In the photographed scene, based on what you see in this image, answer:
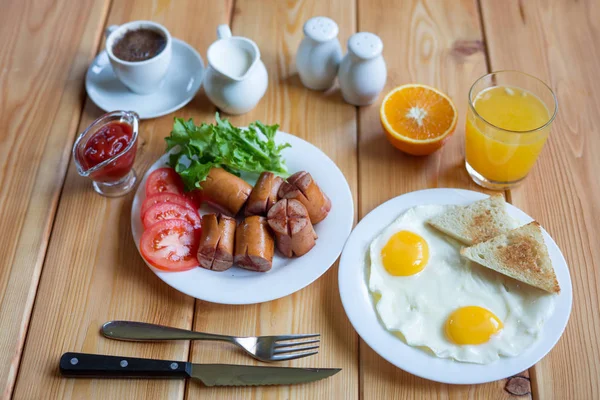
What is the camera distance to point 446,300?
6.38ft

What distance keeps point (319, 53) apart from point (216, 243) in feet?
3.23

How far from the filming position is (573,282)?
2.09 meters

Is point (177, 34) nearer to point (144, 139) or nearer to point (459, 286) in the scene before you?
point (144, 139)

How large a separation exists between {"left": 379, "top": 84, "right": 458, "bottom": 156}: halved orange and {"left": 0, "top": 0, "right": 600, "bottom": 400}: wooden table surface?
13 cm

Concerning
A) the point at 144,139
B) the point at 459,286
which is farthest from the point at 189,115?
the point at 459,286

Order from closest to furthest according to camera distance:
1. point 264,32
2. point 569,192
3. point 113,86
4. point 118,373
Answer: point 118,373, point 569,192, point 113,86, point 264,32

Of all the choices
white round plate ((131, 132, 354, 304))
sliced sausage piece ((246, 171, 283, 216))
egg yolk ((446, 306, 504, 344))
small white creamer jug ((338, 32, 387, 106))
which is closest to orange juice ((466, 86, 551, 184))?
small white creamer jug ((338, 32, 387, 106))

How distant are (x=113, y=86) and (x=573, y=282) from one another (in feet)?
6.63

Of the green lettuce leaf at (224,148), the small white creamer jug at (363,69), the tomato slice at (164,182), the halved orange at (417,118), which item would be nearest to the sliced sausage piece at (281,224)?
the green lettuce leaf at (224,148)

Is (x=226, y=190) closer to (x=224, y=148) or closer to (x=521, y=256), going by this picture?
(x=224, y=148)

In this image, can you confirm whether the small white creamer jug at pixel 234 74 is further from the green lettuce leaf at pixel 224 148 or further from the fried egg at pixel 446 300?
the fried egg at pixel 446 300

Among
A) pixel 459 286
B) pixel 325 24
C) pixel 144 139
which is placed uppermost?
pixel 325 24

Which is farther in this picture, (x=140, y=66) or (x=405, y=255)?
(x=140, y=66)

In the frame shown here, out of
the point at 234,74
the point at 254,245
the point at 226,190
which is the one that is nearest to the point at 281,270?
the point at 254,245
